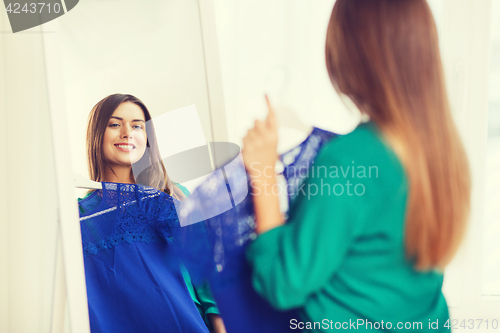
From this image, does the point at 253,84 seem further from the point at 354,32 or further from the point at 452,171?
the point at 452,171

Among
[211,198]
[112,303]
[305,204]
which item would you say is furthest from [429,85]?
[112,303]

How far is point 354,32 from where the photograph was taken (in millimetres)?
658

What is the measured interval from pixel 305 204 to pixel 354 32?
0.34 meters

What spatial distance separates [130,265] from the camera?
0.79 metres

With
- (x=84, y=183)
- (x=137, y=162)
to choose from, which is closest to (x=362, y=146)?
(x=137, y=162)

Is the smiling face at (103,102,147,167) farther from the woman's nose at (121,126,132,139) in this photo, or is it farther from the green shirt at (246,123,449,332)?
the green shirt at (246,123,449,332)

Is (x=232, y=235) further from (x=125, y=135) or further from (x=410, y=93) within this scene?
(x=410, y=93)

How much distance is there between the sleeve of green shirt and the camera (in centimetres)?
62

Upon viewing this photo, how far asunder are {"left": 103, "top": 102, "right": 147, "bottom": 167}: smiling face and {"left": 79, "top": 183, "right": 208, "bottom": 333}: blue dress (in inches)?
2.7

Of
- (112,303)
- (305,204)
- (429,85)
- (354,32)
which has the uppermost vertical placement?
(354,32)

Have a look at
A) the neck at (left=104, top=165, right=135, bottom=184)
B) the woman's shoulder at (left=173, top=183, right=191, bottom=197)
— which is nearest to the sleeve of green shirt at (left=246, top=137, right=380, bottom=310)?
the woman's shoulder at (left=173, top=183, right=191, bottom=197)

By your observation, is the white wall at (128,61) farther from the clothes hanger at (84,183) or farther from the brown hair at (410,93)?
the brown hair at (410,93)

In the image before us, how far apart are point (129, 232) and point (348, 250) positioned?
0.47m

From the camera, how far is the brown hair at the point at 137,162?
30.8 inches
